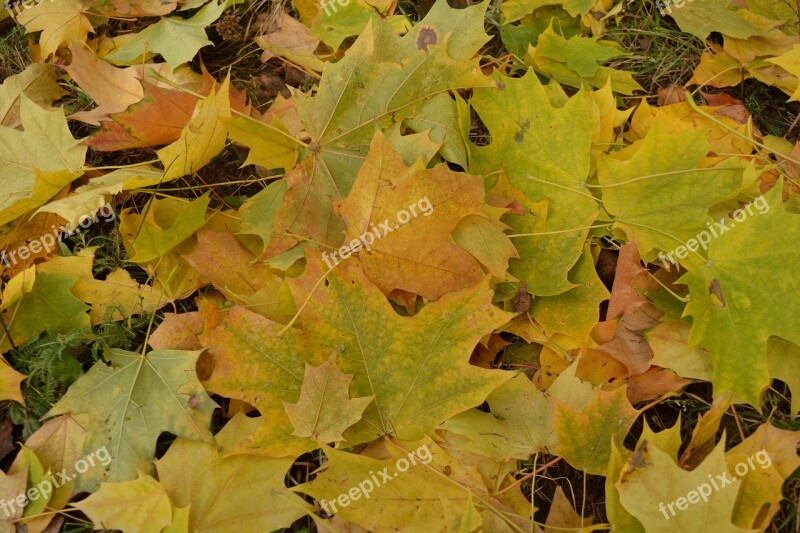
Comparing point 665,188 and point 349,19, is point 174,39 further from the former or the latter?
point 665,188

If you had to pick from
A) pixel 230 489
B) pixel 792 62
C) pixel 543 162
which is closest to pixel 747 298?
pixel 543 162

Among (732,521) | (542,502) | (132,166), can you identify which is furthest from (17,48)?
(732,521)

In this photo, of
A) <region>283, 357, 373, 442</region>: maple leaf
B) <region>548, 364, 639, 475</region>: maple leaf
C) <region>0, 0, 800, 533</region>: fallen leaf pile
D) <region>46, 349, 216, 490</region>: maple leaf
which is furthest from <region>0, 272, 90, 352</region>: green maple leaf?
<region>548, 364, 639, 475</region>: maple leaf

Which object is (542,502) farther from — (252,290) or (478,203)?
(252,290)

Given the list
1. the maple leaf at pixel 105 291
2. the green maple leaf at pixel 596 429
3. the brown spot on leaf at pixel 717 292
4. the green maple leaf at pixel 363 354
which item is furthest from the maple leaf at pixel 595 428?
the maple leaf at pixel 105 291

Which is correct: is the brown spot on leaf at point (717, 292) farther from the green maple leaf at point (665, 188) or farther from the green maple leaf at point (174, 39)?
the green maple leaf at point (174, 39)

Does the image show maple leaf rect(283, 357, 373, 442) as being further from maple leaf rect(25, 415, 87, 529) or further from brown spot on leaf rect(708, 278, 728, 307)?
brown spot on leaf rect(708, 278, 728, 307)

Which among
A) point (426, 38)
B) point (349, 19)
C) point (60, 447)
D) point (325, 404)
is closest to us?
point (325, 404)
